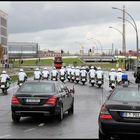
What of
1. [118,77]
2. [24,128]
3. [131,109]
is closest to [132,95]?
[131,109]

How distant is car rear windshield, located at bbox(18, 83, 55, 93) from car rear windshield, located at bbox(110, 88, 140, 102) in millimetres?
4393

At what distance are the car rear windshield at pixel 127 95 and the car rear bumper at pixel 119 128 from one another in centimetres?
87

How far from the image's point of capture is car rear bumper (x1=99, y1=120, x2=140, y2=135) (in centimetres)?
1058

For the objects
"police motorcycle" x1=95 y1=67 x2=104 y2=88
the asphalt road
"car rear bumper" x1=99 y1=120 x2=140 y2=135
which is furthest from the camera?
"police motorcycle" x1=95 y1=67 x2=104 y2=88

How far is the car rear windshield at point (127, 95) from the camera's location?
11453 millimetres

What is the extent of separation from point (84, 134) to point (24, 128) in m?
2.09

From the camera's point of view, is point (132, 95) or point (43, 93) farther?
point (43, 93)

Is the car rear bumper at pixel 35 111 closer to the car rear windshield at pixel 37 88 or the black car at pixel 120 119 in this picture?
the car rear windshield at pixel 37 88

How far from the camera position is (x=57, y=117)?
16141mm

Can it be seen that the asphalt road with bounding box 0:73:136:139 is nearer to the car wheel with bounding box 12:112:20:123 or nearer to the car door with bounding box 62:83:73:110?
the car wheel with bounding box 12:112:20:123

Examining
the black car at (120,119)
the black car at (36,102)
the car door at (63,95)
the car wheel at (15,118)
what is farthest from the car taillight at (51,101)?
the black car at (120,119)

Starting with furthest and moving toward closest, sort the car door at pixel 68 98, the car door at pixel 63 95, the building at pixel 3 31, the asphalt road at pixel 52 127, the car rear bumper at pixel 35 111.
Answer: the building at pixel 3 31
the car door at pixel 68 98
the car door at pixel 63 95
the car rear bumper at pixel 35 111
the asphalt road at pixel 52 127

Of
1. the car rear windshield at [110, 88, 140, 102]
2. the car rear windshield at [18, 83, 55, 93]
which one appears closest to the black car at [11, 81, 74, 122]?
the car rear windshield at [18, 83, 55, 93]

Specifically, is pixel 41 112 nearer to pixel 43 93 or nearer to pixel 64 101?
pixel 43 93
